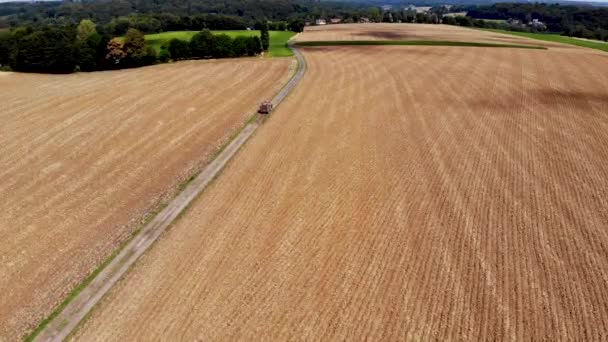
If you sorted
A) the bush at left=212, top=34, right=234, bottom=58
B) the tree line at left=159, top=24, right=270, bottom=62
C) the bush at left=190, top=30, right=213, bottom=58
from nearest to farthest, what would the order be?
the tree line at left=159, top=24, right=270, bottom=62 < the bush at left=190, top=30, right=213, bottom=58 < the bush at left=212, top=34, right=234, bottom=58

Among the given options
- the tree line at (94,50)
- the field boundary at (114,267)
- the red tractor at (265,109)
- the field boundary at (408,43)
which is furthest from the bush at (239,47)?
the field boundary at (114,267)

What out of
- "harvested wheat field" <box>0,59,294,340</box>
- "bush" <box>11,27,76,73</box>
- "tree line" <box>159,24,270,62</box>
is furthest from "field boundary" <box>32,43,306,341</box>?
"bush" <box>11,27,76,73</box>

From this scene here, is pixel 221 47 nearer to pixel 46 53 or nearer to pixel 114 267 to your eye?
pixel 46 53

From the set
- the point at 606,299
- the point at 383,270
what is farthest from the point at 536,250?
the point at 383,270

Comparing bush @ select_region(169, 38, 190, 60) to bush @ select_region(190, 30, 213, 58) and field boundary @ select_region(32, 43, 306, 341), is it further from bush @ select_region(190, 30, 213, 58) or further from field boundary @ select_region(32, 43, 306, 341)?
field boundary @ select_region(32, 43, 306, 341)

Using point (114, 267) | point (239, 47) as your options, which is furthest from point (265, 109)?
point (239, 47)

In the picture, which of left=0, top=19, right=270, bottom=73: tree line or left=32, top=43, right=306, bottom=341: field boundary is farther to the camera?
left=0, top=19, right=270, bottom=73: tree line
